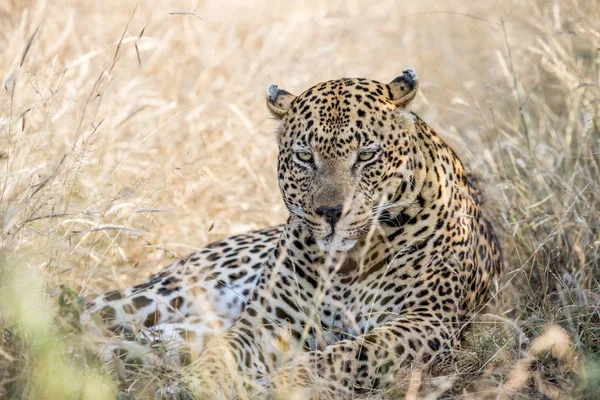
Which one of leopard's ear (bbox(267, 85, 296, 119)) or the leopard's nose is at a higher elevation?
leopard's ear (bbox(267, 85, 296, 119))

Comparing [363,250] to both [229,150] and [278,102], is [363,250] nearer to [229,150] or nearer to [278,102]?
[278,102]

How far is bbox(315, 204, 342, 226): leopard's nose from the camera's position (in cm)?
492

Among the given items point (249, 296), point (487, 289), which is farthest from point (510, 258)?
point (249, 296)

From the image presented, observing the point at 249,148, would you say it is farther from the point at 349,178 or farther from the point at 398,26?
the point at 398,26

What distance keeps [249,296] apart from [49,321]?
2.04 metres

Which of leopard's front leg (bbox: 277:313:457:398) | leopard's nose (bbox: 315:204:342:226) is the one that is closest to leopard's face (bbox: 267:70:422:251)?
leopard's nose (bbox: 315:204:342:226)

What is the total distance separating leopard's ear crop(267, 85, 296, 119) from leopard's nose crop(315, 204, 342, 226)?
822mm

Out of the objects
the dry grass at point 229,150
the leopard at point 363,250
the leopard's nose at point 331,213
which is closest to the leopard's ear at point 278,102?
the leopard at point 363,250

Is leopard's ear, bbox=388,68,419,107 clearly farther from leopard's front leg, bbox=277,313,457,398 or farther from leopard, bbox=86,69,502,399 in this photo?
leopard's front leg, bbox=277,313,457,398

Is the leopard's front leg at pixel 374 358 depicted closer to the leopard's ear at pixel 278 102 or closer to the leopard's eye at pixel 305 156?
the leopard's eye at pixel 305 156

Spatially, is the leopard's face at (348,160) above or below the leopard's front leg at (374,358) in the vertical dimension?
above

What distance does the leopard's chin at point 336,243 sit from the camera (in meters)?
5.02

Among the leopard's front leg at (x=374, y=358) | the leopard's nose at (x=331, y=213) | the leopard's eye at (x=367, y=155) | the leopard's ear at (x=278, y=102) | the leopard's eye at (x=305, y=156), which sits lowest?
the leopard's front leg at (x=374, y=358)

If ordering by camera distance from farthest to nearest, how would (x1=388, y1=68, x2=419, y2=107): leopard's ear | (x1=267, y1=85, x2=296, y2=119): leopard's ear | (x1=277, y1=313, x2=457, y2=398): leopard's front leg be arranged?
(x1=267, y1=85, x2=296, y2=119): leopard's ear
(x1=388, y1=68, x2=419, y2=107): leopard's ear
(x1=277, y1=313, x2=457, y2=398): leopard's front leg
